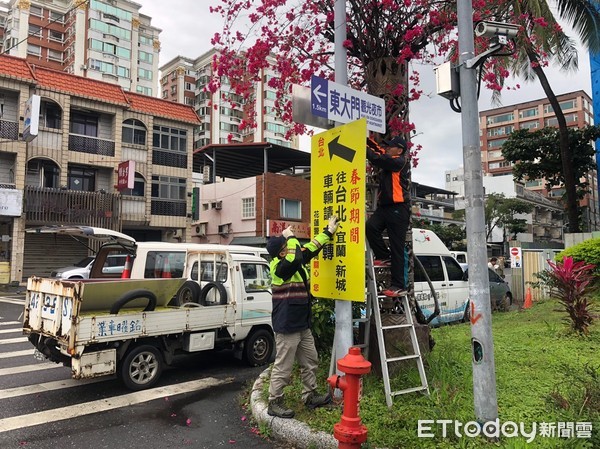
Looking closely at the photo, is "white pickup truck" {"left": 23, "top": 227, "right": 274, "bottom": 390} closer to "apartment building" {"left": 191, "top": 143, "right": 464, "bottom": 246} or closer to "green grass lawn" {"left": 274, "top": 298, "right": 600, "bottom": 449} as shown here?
"green grass lawn" {"left": 274, "top": 298, "right": 600, "bottom": 449}

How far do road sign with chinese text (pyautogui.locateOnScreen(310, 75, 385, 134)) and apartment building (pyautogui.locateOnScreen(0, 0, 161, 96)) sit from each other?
Result: 187 ft

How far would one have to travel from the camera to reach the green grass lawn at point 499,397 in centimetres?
367

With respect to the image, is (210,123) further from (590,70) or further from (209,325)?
(209,325)

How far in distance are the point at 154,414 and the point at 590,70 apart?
23.6 metres

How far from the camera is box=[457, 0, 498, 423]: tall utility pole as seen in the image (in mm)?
3730

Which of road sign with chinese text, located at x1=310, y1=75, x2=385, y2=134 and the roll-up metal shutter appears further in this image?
the roll-up metal shutter

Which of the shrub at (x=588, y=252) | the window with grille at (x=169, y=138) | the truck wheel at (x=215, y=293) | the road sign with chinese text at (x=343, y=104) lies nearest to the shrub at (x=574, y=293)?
the shrub at (x=588, y=252)

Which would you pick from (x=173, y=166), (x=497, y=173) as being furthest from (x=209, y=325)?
(x=497, y=173)

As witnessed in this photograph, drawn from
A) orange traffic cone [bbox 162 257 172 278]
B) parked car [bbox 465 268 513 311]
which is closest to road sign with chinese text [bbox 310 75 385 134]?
orange traffic cone [bbox 162 257 172 278]

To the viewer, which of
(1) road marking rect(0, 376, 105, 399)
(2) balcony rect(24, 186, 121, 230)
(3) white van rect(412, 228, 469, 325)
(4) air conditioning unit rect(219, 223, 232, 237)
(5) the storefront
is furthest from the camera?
(4) air conditioning unit rect(219, 223, 232, 237)

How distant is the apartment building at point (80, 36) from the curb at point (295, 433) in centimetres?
5771

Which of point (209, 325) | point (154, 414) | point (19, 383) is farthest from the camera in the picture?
point (209, 325)

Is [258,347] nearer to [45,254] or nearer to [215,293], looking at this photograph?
[215,293]

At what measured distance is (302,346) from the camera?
4.71 metres
